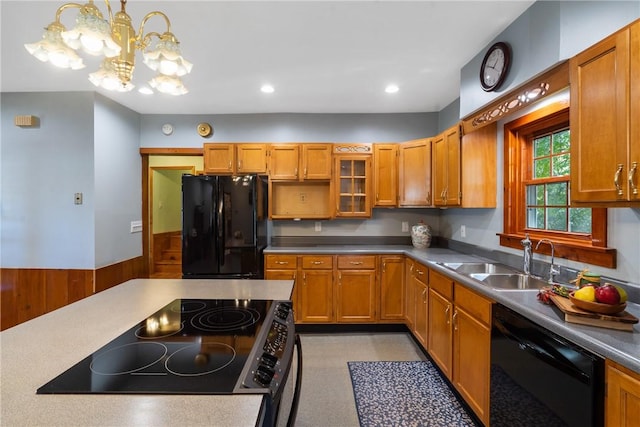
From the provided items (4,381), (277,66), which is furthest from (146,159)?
(4,381)

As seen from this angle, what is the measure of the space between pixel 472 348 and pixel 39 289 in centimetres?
405

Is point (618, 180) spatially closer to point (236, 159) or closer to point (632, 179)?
point (632, 179)

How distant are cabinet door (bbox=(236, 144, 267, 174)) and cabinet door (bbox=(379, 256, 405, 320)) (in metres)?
1.78

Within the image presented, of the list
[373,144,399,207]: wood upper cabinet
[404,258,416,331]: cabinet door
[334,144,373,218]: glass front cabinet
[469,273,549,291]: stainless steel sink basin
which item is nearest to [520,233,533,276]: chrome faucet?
[469,273,549,291]: stainless steel sink basin

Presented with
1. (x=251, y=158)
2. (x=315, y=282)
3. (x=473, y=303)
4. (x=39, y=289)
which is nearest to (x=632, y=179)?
(x=473, y=303)

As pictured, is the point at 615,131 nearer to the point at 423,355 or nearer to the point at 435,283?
the point at 435,283

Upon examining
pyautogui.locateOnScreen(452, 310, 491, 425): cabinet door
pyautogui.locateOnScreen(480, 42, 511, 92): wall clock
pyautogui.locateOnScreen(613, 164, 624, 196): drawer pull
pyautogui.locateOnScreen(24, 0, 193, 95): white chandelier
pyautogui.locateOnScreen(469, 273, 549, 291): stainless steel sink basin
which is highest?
pyautogui.locateOnScreen(480, 42, 511, 92): wall clock

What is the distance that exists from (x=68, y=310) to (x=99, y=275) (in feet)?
6.62

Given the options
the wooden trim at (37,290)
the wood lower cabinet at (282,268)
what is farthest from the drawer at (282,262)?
the wooden trim at (37,290)

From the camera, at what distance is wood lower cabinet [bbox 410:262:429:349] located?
8.59 feet

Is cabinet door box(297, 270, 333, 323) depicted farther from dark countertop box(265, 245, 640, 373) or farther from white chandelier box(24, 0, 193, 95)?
white chandelier box(24, 0, 193, 95)

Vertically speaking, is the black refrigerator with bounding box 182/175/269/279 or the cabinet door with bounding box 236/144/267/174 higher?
the cabinet door with bounding box 236/144/267/174

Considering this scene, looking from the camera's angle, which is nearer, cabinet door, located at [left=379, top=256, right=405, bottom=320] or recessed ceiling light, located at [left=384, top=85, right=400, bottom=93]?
recessed ceiling light, located at [left=384, top=85, right=400, bottom=93]

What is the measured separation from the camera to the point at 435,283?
2.43 m
